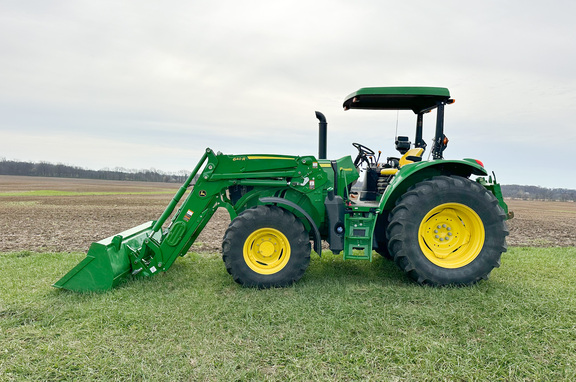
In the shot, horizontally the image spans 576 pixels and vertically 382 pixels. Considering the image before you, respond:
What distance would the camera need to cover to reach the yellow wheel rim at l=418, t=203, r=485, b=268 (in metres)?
4.41

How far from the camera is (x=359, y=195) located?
5.50 metres

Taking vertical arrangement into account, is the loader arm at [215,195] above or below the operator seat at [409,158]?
below

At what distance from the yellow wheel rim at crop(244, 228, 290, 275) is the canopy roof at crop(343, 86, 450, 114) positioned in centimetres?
227

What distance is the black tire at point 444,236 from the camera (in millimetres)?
4266

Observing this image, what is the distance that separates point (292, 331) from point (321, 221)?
188 centimetres

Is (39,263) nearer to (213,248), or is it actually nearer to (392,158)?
(213,248)

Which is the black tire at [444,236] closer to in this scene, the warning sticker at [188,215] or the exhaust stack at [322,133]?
the exhaust stack at [322,133]

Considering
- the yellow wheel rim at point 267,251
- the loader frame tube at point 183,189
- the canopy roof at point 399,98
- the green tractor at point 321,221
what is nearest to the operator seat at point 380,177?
the green tractor at point 321,221

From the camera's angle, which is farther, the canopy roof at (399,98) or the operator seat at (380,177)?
the operator seat at (380,177)

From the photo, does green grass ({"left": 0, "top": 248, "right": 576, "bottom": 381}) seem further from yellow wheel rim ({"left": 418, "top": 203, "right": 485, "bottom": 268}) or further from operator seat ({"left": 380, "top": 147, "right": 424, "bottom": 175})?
operator seat ({"left": 380, "top": 147, "right": 424, "bottom": 175})

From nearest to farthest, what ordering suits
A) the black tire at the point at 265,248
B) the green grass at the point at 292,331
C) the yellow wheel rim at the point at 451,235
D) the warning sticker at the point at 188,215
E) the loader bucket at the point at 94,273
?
the green grass at the point at 292,331
the loader bucket at the point at 94,273
the black tire at the point at 265,248
the yellow wheel rim at the point at 451,235
the warning sticker at the point at 188,215

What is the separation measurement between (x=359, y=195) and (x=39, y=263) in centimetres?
519

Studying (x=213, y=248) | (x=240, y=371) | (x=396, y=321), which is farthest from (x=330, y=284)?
(x=213, y=248)

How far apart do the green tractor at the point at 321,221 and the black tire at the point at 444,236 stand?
0.01 meters
